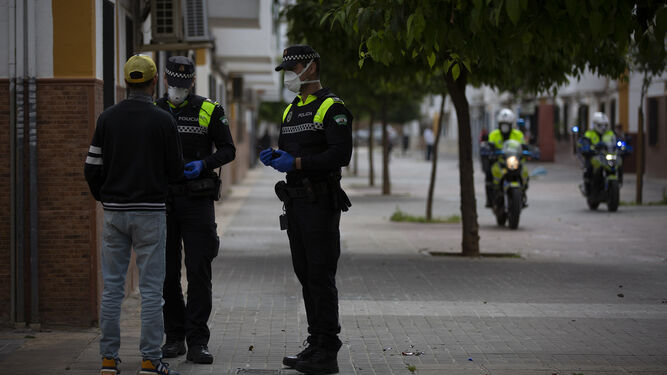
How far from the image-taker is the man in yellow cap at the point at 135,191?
20.5 ft

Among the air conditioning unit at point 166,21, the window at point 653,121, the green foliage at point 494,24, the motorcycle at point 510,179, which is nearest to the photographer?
the green foliage at point 494,24

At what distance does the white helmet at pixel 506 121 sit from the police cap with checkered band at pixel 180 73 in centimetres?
1178

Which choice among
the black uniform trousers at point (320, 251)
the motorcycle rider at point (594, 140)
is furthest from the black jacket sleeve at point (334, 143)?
the motorcycle rider at point (594, 140)

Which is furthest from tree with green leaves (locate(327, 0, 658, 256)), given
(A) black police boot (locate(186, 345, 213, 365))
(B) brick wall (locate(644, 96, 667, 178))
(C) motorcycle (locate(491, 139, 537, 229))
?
(B) brick wall (locate(644, 96, 667, 178))

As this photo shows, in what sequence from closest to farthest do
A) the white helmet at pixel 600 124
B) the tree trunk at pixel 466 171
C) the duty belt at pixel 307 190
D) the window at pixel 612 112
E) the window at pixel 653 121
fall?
the duty belt at pixel 307 190
the tree trunk at pixel 466 171
the white helmet at pixel 600 124
the window at pixel 653 121
the window at pixel 612 112

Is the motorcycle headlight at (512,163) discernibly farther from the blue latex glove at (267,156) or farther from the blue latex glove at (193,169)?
the blue latex glove at (267,156)

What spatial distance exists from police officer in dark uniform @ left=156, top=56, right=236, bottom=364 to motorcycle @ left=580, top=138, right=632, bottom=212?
49.0 feet

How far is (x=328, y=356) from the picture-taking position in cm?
677

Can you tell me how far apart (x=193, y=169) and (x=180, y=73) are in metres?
0.64

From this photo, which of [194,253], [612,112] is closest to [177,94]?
[194,253]

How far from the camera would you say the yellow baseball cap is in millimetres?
6350

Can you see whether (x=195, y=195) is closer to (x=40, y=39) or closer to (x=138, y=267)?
(x=138, y=267)

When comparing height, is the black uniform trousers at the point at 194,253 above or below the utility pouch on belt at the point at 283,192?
below

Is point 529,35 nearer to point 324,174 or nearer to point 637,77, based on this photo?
point 324,174
